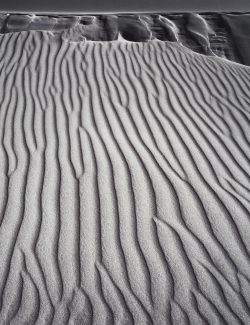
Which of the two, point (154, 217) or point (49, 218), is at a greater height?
point (49, 218)

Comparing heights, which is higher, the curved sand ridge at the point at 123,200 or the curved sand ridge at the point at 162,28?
the curved sand ridge at the point at 162,28

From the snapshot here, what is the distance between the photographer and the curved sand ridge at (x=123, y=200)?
1959 millimetres

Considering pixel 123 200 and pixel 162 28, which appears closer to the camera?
pixel 123 200

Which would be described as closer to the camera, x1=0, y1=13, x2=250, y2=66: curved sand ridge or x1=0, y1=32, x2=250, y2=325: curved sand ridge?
x1=0, y1=32, x2=250, y2=325: curved sand ridge

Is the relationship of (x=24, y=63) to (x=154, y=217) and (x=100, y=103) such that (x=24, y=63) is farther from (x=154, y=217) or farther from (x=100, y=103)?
(x=154, y=217)

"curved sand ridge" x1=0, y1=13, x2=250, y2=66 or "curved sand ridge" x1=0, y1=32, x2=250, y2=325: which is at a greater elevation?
"curved sand ridge" x1=0, y1=13, x2=250, y2=66

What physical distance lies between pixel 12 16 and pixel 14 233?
20.5 ft

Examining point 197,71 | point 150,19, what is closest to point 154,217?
point 197,71

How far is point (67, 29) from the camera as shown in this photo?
6.36 metres

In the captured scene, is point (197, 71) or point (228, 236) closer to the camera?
point (228, 236)

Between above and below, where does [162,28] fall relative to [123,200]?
above

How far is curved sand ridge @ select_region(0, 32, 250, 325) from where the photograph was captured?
196 centimetres

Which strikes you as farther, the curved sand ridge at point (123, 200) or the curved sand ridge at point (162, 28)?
the curved sand ridge at point (162, 28)

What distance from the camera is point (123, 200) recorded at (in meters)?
2.62
